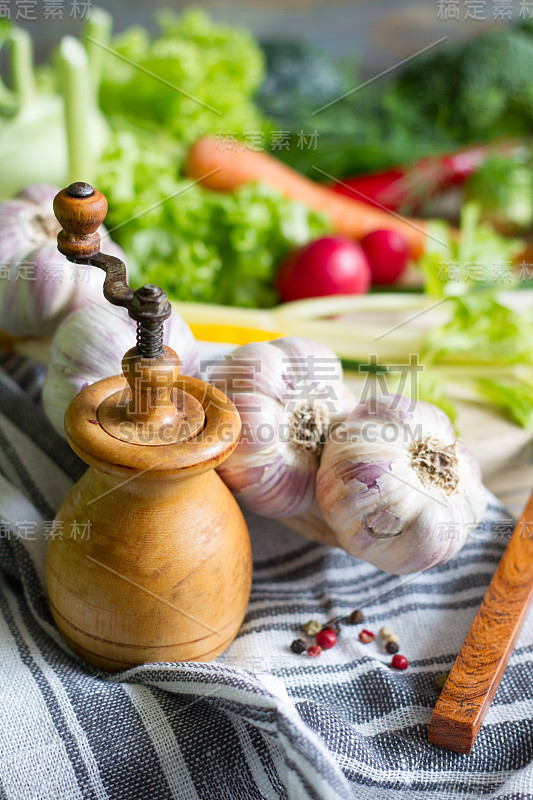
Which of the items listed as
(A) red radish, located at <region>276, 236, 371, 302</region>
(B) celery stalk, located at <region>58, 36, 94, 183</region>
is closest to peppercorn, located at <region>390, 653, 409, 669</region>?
(A) red radish, located at <region>276, 236, 371, 302</region>

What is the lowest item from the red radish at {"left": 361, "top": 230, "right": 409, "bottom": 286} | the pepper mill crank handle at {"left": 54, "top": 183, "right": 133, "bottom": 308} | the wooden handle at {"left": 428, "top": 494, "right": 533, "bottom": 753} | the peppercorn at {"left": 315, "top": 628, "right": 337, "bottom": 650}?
the peppercorn at {"left": 315, "top": 628, "right": 337, "bottom": 650}

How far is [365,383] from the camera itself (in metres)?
0.98

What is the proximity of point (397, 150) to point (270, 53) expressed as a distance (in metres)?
0.50

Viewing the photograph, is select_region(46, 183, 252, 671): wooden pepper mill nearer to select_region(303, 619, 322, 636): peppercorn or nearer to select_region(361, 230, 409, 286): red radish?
select_region(303, 619, 322, 636): peppercorn

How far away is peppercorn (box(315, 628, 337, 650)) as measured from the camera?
641 mm

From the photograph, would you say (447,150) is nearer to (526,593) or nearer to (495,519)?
(495,519)

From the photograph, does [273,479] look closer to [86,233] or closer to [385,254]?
[86,233]

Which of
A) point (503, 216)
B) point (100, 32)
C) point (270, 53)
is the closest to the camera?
point (100, 32)

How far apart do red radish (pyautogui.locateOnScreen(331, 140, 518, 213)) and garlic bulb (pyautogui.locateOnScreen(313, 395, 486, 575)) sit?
1110mm

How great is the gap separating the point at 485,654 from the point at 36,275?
56 cm

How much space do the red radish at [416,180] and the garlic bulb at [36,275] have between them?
99 centimetres

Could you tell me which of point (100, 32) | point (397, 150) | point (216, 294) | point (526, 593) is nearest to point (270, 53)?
point (397, 150)

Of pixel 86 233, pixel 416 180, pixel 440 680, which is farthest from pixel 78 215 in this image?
pixel 416 180

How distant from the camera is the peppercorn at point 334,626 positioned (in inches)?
26.0
